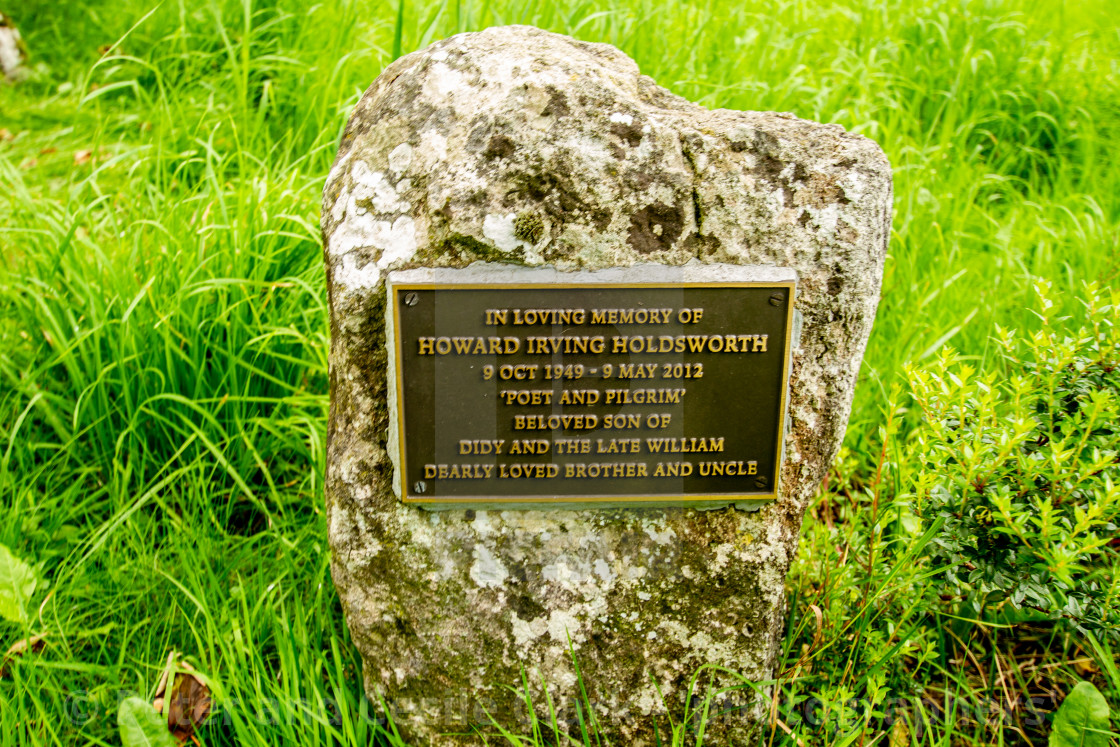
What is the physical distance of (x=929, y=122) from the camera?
392cm

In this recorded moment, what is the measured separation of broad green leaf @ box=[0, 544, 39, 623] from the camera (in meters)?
1.87

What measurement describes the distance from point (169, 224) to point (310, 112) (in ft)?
2.77

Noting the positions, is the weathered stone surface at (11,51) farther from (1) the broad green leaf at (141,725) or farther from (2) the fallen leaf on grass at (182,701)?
(1) the broad green leaf at (141,725)

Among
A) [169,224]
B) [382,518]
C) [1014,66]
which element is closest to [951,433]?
[382,518]

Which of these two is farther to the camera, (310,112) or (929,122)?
(929,122)

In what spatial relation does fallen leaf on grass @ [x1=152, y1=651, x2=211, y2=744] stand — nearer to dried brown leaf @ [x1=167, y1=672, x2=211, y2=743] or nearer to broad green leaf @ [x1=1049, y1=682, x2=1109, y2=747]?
dried brown leaf @ [x1=167, y1=672, x2=211, y2=743]

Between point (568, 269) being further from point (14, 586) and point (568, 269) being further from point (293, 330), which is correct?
point (14, 586)

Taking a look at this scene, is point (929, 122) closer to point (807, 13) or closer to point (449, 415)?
point (807, 13)

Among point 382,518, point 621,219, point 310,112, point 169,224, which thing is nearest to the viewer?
point 621,219

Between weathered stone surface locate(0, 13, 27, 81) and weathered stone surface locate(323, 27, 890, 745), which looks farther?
weathered stone surface locate(0, 13, 27, 81)

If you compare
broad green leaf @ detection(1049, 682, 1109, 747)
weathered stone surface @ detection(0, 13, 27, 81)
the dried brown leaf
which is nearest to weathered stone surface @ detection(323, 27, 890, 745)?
the dried brown leaf

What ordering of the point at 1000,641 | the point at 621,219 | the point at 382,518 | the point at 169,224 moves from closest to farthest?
the point at 621,219
the point at 382,518
the point at 1000,641
the point at 169,224

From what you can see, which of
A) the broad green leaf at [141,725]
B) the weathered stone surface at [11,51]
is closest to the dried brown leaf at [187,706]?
the broad green leaf at [141,725]

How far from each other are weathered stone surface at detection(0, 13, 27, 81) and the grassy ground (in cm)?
19
